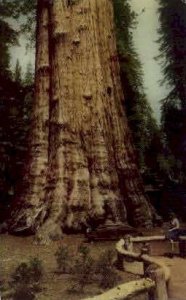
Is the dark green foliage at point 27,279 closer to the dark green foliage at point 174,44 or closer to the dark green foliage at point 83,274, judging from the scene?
the dark green foliage at point 83,274

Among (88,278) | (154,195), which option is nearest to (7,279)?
(88,278)

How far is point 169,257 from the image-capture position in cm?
843

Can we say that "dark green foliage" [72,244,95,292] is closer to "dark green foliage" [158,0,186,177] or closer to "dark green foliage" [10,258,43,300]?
"dark green foliage" [10,258,43,300]

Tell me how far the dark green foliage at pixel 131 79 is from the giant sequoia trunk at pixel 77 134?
7525mm

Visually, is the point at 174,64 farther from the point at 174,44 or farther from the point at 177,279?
the point at 177,279

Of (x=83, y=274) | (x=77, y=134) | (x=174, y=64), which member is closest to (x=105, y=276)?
(x=83, y=274)

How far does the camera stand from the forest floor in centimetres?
574

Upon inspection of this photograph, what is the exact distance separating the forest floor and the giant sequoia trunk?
0.39 metres

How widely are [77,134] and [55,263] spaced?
3052 millimetres

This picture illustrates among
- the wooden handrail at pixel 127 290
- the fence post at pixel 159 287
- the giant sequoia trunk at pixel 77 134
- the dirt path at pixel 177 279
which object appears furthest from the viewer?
the giant sequoia trunk at pixel 77 134

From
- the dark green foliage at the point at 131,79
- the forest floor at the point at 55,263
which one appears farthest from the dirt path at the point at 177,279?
the dark green foliage at the point at 131,79

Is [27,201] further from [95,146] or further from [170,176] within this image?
[170,176]

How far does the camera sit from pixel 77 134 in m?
9.59

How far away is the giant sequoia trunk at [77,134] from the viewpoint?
915cm
